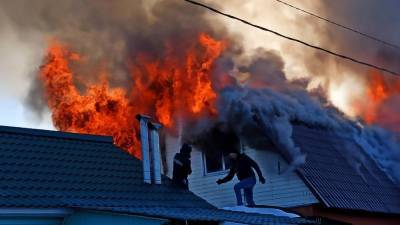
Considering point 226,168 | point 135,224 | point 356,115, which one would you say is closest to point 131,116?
point 226,168

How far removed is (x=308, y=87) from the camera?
19531 mm

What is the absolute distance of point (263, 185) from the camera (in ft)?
62.3

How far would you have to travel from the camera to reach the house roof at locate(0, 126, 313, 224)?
11.1 meters

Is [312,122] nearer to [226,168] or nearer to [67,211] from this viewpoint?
[226,168]

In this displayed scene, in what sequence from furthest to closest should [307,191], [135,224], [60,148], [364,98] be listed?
[364,98] → [307,191] → [60,148] → [135,224]

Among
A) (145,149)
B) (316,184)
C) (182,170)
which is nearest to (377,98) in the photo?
(316,184)

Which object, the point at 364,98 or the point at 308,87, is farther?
the point at 364,98

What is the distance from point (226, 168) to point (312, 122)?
2823mm

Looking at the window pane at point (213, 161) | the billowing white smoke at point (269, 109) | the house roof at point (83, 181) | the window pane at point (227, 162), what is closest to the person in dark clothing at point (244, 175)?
the billowing white smoke at point (269, 109)

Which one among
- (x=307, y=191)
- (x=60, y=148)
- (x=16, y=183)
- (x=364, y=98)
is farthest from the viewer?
(x=364, y=98)

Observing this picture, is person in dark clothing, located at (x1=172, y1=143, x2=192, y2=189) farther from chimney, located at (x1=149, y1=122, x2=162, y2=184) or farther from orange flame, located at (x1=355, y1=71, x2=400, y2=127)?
orange flame, located at (x1=355, y1=71, x2=400, y2=127)

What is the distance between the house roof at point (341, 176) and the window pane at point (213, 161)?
2.36 metres

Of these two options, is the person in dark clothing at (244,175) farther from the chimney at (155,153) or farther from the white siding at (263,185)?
the chimney at (155,153)

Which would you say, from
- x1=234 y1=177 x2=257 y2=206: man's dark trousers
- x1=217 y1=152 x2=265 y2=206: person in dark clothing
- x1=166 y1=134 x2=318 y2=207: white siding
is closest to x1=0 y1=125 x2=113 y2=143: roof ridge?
x1=217 y1=152 x2=265 y2=206: person in dark clothing
